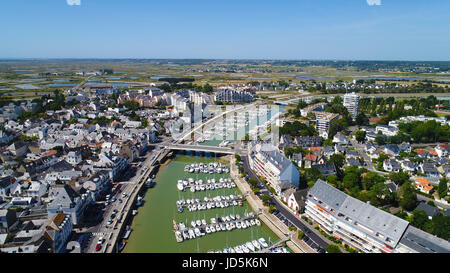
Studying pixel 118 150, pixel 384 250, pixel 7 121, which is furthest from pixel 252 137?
pixel 7 121

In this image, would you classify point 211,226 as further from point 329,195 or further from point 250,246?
point 329,195

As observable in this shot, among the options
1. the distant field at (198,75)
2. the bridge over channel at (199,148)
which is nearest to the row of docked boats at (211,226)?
the bridge over channel at (199,148)

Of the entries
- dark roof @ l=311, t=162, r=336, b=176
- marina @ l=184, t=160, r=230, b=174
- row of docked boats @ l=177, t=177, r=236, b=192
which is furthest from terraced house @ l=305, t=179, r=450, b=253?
marina @ l=184, t=160, r=230, b=174

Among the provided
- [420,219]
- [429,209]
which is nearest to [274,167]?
[420,219]

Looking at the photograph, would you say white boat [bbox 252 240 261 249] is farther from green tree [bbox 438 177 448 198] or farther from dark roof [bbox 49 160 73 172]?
dark roof [bbox 49 160 73 172]
